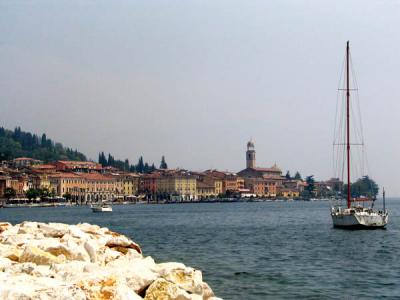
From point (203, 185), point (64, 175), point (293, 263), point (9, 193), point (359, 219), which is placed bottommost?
point (293, 263)

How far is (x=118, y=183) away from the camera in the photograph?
166 metres

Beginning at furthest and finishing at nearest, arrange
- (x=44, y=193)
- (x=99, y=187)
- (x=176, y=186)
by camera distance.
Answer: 1. (x=176, y=186)
2. (x=99, y=187)
3. (x=44, y=193)

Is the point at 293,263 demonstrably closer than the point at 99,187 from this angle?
Yes

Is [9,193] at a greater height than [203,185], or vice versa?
[203,185]

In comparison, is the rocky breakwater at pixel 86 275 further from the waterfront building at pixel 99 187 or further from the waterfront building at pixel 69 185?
the waterfront building at pixel 99 187

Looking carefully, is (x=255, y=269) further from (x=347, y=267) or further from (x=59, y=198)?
(x=59, y=198)

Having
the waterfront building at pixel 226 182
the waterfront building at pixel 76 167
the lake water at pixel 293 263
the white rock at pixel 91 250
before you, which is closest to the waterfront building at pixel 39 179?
the waterfront building at pixel 76 167

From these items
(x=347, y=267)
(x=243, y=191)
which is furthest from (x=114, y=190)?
(x=347, y=267)

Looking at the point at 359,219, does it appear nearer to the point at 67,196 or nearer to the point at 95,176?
the point at 67,196

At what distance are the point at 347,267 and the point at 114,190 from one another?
146622 mm

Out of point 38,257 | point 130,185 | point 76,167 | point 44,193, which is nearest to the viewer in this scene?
point 38,257

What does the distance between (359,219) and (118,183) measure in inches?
5197

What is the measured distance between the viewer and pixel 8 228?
19.4m

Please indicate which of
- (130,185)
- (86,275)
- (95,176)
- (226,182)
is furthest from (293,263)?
(226,182)
